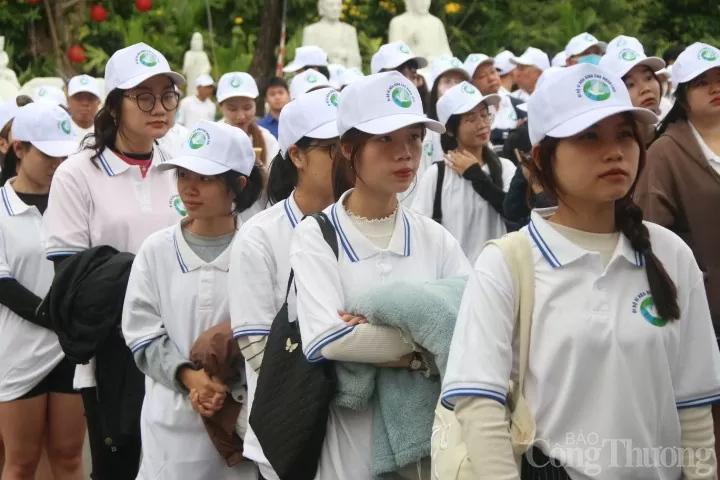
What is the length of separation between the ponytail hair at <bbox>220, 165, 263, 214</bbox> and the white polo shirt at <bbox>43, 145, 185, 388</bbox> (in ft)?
1.82

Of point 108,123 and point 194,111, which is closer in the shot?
point 108,123

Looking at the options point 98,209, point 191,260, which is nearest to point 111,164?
point 98,209

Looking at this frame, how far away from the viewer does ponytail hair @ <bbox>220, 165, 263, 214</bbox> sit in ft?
15.1

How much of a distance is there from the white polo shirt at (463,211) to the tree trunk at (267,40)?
10.1 meters

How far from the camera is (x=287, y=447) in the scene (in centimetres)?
357

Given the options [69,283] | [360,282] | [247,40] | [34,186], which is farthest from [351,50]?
[360,282]

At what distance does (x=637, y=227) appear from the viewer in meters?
2.99

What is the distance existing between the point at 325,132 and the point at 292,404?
116 centimetres

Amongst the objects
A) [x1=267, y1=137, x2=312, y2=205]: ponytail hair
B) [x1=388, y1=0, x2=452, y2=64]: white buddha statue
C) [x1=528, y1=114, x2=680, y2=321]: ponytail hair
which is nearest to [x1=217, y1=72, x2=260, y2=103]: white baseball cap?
[x1=267, y1=137, x2=312, y2=205]: ponytail hair

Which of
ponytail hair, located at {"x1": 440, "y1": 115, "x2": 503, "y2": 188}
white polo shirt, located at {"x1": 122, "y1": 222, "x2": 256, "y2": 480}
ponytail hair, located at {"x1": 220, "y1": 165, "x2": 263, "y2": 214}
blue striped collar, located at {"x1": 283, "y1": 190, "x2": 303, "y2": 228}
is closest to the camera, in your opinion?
blue striped collar, located at {"x1": 283, "y1": 190, "x2": 303, "y2": 228}

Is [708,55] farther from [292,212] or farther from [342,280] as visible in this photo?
[342,280]

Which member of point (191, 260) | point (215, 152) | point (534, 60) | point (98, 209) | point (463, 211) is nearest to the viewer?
point (191, 260)

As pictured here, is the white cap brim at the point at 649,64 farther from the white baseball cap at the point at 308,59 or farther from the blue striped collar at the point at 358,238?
the white baseball cap at the point at 308,59

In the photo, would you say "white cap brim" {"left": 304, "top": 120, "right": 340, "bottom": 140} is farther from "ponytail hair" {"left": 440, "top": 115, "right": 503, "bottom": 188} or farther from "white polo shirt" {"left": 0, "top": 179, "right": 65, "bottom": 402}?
"ponytail hair" {"left": 440, "top": 115, "right": 503, "bottom": 188}
